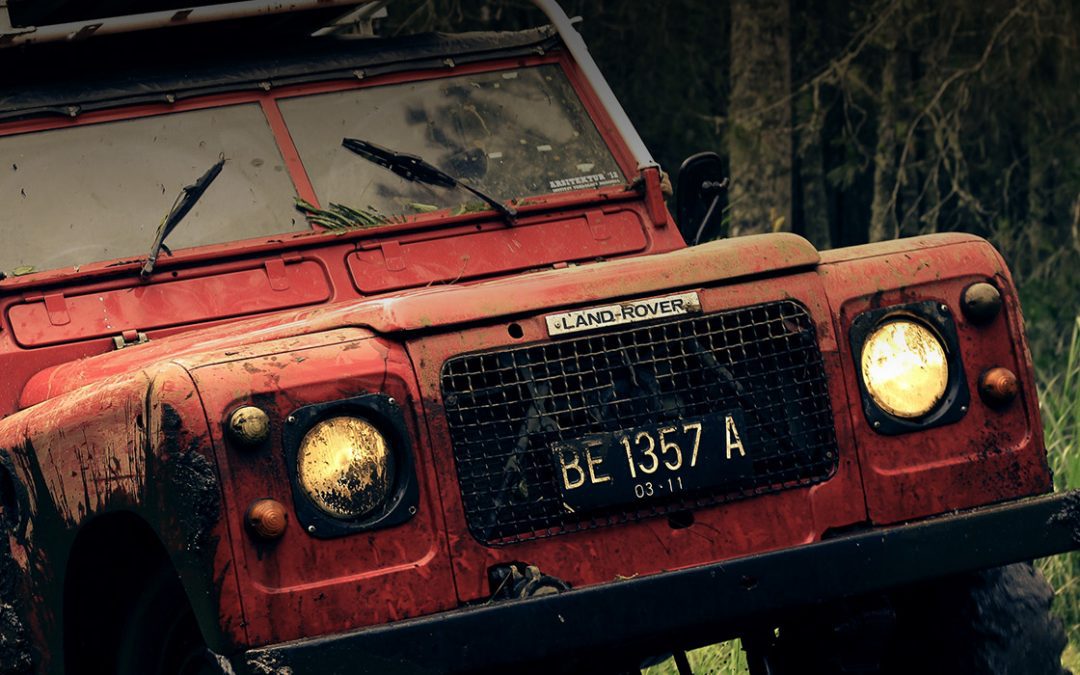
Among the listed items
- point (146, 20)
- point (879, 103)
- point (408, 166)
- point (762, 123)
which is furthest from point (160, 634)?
point (879, 103)

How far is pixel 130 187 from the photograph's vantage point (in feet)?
16.4

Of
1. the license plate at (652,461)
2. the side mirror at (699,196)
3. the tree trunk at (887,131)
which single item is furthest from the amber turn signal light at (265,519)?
the tree trunk at (887,131)

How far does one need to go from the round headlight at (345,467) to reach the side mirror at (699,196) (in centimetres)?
207

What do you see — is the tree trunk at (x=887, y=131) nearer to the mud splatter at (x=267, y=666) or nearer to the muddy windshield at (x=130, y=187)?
the muddy windshield at (x=130, y=187)

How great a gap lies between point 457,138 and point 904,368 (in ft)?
6.12

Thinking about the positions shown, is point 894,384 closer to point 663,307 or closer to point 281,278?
point 663,307

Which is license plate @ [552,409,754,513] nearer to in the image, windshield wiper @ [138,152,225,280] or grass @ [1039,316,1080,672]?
windshield wiper @ [138,152,225,280]

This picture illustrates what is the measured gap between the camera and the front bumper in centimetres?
345

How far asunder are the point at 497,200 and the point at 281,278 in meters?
0.72

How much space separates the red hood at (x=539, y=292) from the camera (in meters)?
3.80

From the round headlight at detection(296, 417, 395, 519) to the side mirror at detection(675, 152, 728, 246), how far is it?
2066mm

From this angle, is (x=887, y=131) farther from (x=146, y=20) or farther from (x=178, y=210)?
(x=178, y=210)

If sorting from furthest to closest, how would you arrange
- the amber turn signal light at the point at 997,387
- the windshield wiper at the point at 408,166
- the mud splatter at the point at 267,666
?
the windshield wiper at the point at 408,166 → the amber turn signal light at the point at 997,387 → the mud splatter at the point at 267,666

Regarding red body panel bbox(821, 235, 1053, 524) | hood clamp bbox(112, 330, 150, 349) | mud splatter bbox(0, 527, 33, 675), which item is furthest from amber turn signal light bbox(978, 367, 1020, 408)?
mud splatter bbox(0, 527, 33, 675)
